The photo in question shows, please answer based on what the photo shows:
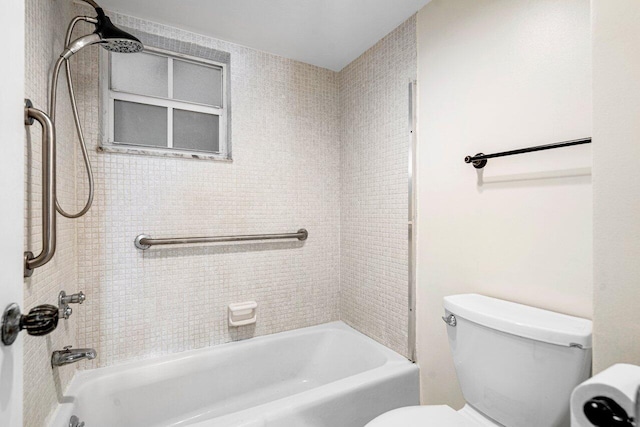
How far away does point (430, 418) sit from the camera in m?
1.03

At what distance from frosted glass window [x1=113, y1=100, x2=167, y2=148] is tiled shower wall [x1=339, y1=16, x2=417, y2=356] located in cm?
114

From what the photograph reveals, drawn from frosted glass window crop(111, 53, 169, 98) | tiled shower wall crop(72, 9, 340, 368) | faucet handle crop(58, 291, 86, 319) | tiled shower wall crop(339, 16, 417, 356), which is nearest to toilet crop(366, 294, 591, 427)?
tiled shower wall crop(339, 16, 417, 356)

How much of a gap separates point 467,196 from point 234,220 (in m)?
1.25

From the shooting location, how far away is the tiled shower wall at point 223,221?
59.8 inches

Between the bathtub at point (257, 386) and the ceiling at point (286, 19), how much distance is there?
1.78 meters

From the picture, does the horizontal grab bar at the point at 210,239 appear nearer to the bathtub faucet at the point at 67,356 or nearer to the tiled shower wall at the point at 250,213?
the tiled shower wall at the point at 250,213

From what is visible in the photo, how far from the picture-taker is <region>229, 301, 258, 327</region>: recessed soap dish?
1.76 metres

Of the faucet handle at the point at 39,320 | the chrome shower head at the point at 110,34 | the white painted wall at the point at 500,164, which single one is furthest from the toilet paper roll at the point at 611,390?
the chrome shower head at the point at 110,34

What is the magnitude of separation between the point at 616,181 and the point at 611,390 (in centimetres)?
43

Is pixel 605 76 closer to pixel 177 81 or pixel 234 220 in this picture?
pixel 234 220

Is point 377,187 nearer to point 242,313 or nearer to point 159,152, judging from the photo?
point 242,313

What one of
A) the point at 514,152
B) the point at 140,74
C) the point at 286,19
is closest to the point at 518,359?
the point at 514,152

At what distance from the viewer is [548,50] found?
105 centimetres

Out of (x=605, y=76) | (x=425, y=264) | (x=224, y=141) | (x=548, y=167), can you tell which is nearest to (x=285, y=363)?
(x=425, y=264)
